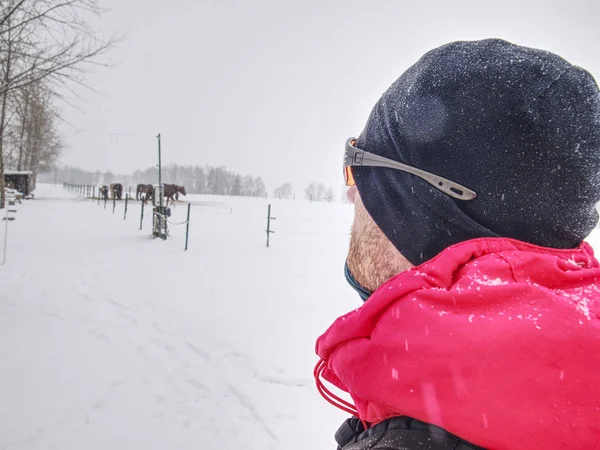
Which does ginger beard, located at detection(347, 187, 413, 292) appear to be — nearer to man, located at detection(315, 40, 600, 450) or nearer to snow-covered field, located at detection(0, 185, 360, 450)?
man, located at detection(315, 40, 600, 450)

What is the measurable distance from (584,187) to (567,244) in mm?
141

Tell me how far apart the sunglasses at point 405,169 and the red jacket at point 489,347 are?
13cm

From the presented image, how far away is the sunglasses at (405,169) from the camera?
2.73 feet

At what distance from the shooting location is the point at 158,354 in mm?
4125

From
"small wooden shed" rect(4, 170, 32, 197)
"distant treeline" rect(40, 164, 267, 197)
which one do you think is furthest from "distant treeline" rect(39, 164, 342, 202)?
"small wooden shed" rect(4, 170, 32, 197)

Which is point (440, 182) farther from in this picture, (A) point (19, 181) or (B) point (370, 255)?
(A) point (19, 181)

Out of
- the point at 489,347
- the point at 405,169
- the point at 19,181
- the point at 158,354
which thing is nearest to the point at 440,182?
the point at 405,169

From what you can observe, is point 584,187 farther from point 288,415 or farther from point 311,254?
point 311,254

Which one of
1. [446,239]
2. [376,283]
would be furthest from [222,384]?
[446,239]

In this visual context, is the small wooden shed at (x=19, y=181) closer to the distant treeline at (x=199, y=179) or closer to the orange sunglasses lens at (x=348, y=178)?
the orange sunglasses lens at (x=348, y=178)

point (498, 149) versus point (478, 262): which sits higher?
point (498, 149)

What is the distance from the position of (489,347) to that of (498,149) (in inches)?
18.7

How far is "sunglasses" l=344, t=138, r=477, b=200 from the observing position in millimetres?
833

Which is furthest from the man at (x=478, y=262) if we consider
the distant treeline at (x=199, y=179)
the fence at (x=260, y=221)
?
the distant treeline at (x=199, y=179)
